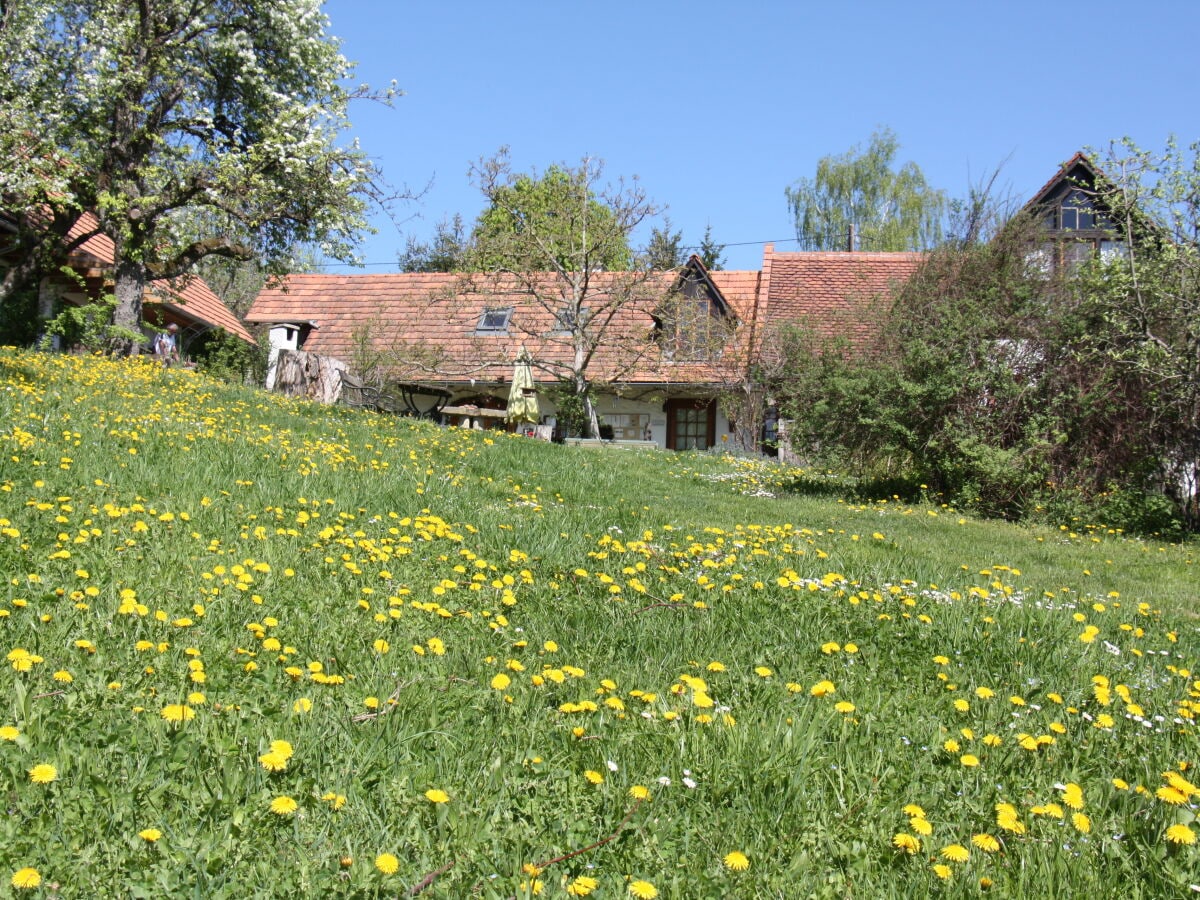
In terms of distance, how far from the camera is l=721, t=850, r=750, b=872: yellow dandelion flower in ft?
6.92

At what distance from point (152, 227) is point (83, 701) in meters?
15.8

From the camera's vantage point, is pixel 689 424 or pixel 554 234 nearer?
pixel 554 234

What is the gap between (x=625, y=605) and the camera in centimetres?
439

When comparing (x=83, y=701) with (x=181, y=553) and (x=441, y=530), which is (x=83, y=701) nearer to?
(x=181, y=553)

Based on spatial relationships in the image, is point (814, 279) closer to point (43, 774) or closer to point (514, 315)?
point (514, 315)

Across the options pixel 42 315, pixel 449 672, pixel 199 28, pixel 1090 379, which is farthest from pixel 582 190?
pixel 449 672

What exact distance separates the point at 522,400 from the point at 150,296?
8.38 metres

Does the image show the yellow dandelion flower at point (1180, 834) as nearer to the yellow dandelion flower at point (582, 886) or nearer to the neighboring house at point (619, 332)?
the yellow dandelion flower at point (582, 886)

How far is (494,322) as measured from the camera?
27.6m

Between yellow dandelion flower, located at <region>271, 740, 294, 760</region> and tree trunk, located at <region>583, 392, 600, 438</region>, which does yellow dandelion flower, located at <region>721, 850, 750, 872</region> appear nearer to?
yellow dandelion flower, located at <region>271, 740, 294, 760</region>

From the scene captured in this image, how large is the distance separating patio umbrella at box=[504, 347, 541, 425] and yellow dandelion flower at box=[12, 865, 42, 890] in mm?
16408

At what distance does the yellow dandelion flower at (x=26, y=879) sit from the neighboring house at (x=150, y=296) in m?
16.6

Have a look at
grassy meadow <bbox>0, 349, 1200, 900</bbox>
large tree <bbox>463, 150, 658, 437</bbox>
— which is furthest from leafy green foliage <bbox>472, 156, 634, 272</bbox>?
grassy meadow <bbox>0, 349, 1200, 900</bbox>

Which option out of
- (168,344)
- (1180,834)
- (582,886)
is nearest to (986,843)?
(1180,834)
